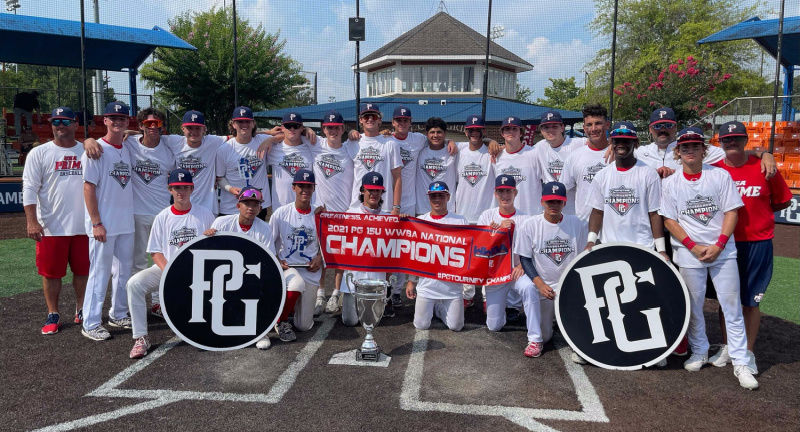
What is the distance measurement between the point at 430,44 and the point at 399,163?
36885 mm

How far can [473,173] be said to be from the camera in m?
7.07

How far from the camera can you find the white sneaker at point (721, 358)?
16.7ft

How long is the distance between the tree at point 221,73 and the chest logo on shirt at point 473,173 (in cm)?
2472

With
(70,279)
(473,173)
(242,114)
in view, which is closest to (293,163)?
(242,114)

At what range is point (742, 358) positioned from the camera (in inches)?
188

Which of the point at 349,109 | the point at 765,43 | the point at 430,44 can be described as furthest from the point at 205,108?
the point at 765,43

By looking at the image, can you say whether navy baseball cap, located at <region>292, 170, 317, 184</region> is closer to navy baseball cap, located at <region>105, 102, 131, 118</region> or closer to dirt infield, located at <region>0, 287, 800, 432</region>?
dirt infield, located at <region>0, 287, 800, 432</region>

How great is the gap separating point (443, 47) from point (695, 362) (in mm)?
38777

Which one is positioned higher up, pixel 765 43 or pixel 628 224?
pixel 765 43

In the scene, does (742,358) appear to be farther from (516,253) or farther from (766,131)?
(766,131)

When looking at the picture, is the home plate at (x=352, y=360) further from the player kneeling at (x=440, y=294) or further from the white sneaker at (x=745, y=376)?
the white sneaker at (x=745, y=376)

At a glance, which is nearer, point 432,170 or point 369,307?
point 369,307

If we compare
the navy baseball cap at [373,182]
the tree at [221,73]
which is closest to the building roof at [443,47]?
the tree at [221,73]

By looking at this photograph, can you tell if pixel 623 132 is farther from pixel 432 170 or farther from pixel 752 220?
pixel 432 170
